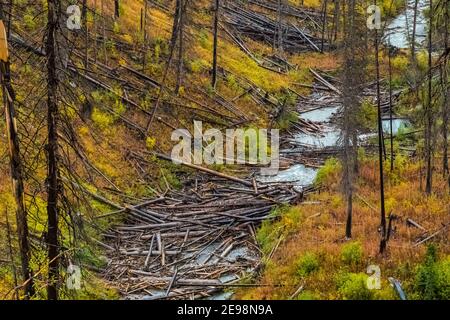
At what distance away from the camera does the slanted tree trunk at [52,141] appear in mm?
10250

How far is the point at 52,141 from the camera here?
420 inches

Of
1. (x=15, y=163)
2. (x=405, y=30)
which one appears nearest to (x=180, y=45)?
(x=15, y=163)

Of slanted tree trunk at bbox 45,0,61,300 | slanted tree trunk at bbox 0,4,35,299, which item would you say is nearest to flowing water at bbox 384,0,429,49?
slanted tree trunk at bbox 45,0,61,300

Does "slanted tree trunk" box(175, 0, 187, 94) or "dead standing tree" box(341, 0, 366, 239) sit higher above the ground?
"slanted tree trunk" box(175, 0, 187, 94)

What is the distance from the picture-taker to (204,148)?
29.5 metres

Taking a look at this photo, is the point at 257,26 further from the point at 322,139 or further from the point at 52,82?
the point at 52,82

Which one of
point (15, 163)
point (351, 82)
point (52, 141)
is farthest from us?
point (351, 82)

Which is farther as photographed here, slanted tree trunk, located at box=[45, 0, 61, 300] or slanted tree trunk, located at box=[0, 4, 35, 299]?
slanted tree trunk, located at box=[45, 0, 61, 300]

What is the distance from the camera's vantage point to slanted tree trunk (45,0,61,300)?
10.2 meters

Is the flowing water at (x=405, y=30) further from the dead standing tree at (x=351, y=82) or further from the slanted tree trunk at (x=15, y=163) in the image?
the slanted tree trunk at (x=15, y=163)

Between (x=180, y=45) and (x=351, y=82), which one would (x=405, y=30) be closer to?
(x=180, y=45)

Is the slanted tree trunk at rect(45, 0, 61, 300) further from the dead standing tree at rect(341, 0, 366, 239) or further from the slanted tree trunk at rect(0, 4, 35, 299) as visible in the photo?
the dead standing tree at rect(341, 0, 366, 239)
